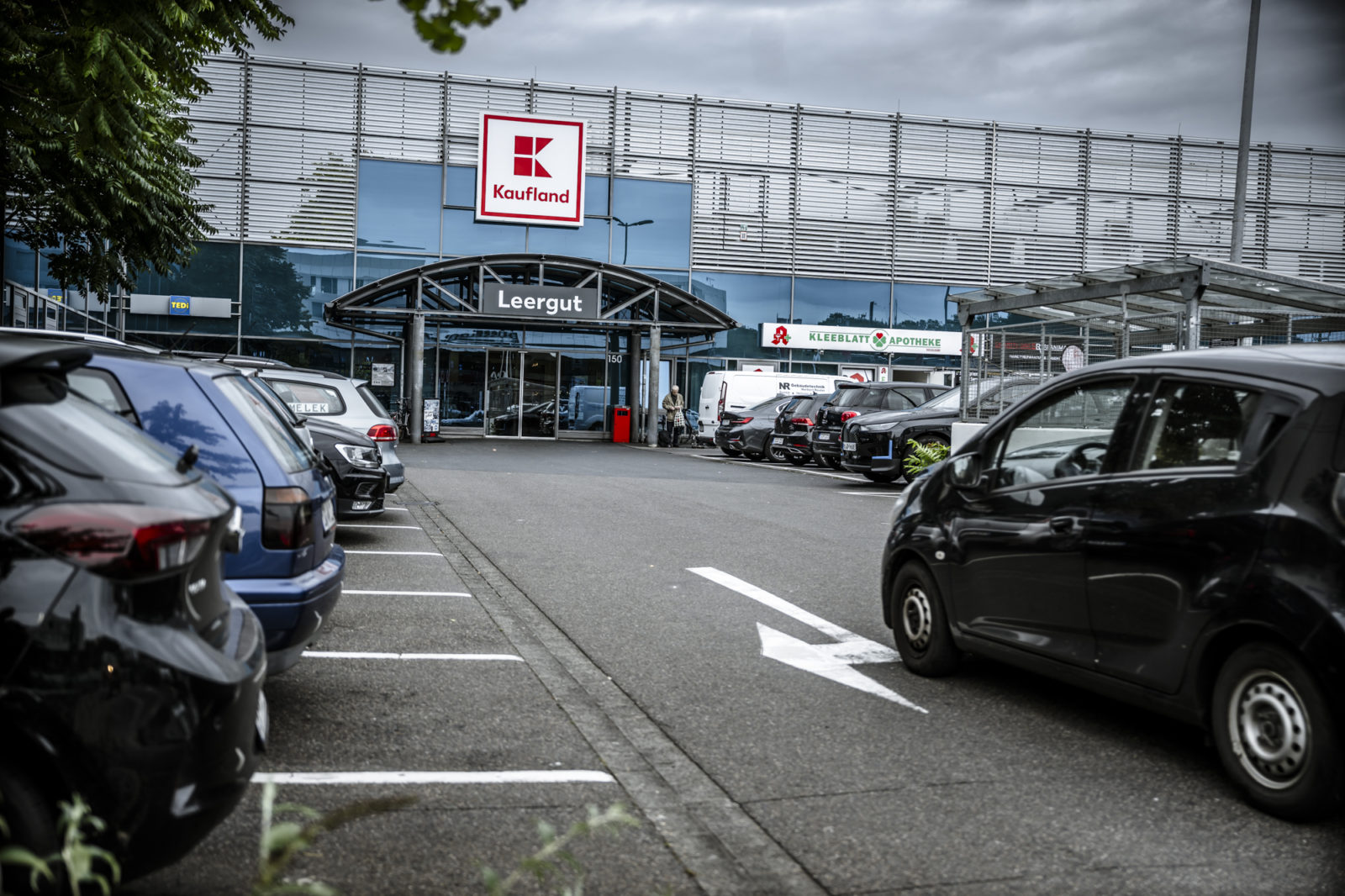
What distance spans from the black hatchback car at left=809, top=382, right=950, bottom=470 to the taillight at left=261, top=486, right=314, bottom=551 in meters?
16.0

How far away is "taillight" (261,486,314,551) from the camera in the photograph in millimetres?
4887

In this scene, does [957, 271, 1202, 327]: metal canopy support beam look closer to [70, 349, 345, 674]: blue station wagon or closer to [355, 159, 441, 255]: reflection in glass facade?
[70, 349, 345, 674]: blue station wagon

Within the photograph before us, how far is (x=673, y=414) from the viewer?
33.5m

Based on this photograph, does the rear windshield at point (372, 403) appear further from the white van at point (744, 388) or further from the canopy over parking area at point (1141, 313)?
the white van at point (744, 388)

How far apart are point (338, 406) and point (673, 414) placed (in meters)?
21.3

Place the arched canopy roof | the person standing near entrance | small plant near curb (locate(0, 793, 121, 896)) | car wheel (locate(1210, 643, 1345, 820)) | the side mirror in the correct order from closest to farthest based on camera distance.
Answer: small plant near curb (locate(0, 793, 121, 896)) < car wheel (locate(1210, 643, 1345, 820)) < the side mirror < the arched canopy roof < the person standing near entrance

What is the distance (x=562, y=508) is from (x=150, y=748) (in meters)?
11.7

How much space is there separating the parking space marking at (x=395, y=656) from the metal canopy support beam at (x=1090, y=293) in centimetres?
947

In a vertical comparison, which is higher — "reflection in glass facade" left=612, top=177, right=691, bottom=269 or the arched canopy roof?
"reflection in glass facade" left=612, top=177, right=691, bottom=269

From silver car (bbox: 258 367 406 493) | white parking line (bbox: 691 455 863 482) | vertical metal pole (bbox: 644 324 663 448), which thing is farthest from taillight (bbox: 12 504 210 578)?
vertical metal pole (bbox: 644 324 663 448)

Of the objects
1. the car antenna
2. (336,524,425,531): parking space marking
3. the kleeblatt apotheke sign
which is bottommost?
(336,524,425,531): parking space marking

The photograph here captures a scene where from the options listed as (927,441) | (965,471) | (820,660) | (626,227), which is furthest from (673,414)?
(965,471)

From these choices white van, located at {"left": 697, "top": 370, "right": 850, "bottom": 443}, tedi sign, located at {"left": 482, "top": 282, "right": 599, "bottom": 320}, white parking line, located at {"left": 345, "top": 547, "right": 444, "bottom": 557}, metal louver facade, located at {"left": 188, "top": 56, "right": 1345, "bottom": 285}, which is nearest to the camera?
white parking line, located at {"left": 345, "top": 547, "right": 444, "bottom": 557}

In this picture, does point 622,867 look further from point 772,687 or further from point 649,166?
point 649,166
